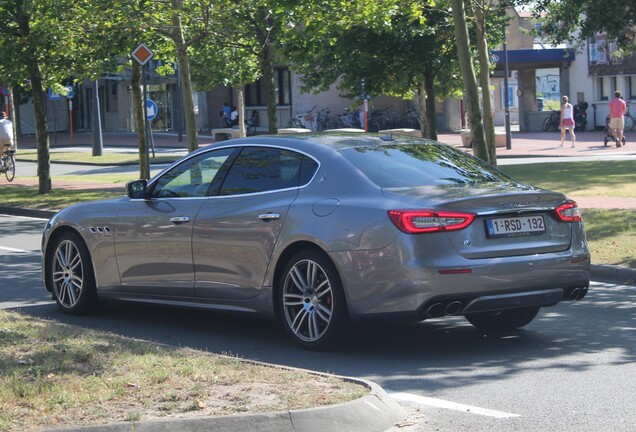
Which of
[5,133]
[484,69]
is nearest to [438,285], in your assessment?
[484,69]

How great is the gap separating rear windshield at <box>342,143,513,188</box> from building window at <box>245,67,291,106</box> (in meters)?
51.1

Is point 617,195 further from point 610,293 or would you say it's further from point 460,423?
point 460,423

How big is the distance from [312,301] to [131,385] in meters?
2.06

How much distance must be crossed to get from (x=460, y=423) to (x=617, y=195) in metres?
14.0

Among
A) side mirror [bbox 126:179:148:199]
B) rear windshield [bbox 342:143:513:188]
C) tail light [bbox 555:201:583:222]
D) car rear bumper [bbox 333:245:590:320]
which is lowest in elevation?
car rear bumper [bbox 333:245:590:320]

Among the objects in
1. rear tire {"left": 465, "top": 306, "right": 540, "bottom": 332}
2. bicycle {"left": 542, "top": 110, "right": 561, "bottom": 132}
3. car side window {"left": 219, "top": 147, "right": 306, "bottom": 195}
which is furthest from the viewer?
bicycle {"left": 542, "top": 110, "right": 561, "bottom": 132}

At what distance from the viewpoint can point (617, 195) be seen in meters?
19.7

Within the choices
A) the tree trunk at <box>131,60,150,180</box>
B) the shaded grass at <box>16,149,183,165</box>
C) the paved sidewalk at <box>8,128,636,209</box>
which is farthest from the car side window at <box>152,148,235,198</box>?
the shaded grass at <box>16,149,183,165</box>

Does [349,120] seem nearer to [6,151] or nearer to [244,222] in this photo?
[6,151]

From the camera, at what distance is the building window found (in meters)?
60.8

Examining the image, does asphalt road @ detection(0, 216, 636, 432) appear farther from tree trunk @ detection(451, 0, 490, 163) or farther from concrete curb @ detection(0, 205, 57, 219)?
concrete curb @ detection(0, 205, 57, 219)

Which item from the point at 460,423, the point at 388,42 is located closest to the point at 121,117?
the point at 388,42

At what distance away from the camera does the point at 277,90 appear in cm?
6178

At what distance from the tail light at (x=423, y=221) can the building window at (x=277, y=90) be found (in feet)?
172
